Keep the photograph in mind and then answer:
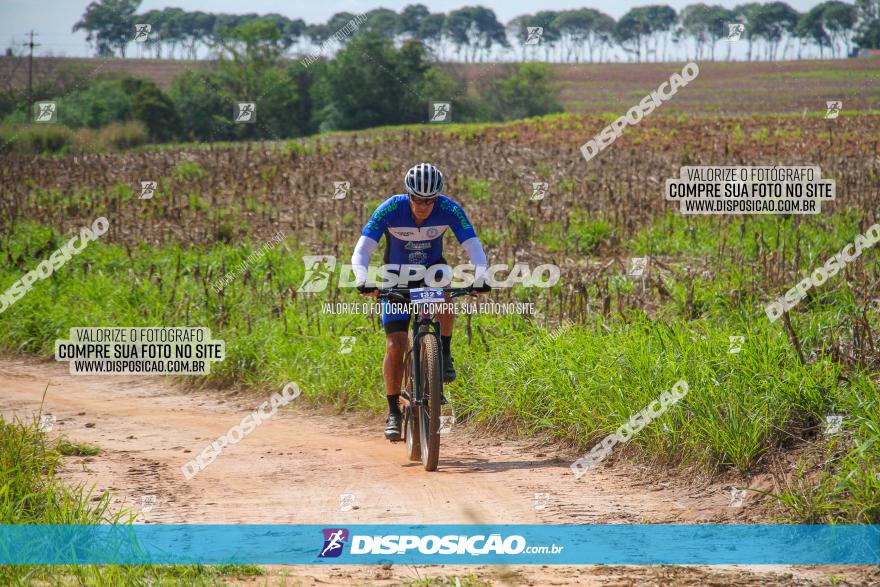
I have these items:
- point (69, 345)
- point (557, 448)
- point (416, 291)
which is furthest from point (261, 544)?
point (69, 345)

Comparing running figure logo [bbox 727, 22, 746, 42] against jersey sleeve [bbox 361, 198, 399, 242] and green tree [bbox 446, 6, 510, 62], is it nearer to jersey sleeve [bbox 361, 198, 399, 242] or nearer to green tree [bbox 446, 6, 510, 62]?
jersey sleeve [bbox 361, 198, 399, 242]

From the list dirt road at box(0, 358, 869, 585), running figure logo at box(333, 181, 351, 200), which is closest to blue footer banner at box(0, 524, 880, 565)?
dirt road at box(0, 358, 869, 585)

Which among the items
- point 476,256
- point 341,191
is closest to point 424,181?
point 476,256

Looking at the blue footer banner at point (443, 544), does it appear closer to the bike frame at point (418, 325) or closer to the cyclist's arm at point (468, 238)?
the bike frame at point (418, 325)

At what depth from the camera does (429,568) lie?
5.21 m

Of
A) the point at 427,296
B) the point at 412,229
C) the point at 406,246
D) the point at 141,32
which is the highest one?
the point at 141,32

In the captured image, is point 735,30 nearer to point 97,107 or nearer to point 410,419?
point 410,419

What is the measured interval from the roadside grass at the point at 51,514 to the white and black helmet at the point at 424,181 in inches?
132

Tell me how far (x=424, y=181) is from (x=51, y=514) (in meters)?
3.76

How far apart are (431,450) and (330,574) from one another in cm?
232

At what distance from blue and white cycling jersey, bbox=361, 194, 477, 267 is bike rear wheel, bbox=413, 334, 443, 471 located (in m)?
0.89

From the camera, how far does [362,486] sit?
6969mm

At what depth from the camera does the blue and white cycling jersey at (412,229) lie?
784 centimetres

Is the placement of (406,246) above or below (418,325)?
above
